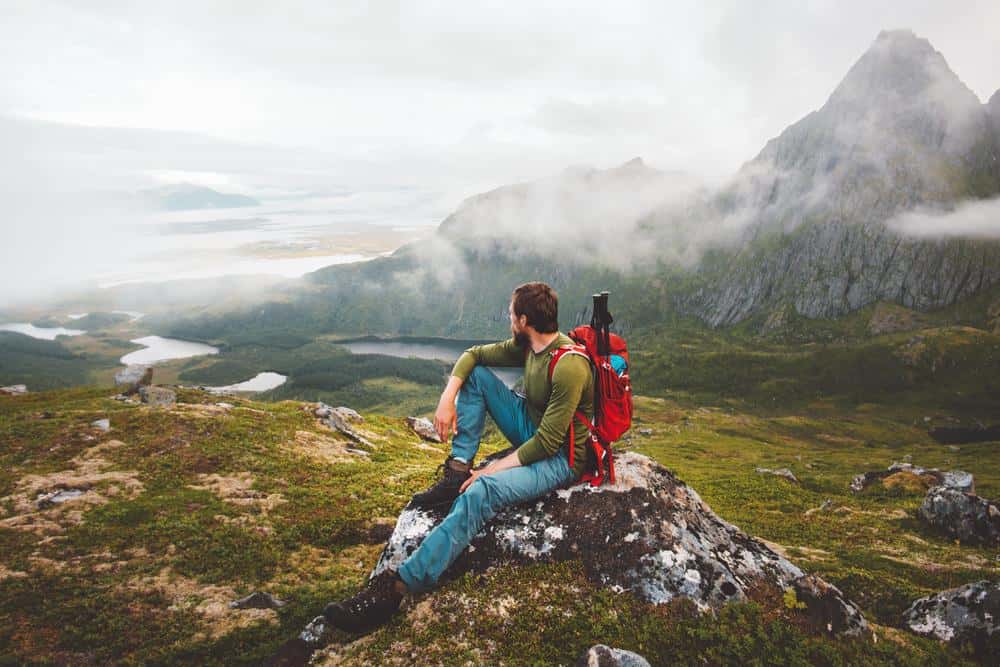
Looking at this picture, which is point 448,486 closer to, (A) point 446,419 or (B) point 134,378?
(A) point 446,419

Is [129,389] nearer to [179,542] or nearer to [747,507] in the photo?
[179,542]

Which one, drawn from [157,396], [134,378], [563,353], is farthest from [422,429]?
[563,353]

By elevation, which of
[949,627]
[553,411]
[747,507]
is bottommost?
[747,507]

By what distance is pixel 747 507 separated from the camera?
35.7 meters

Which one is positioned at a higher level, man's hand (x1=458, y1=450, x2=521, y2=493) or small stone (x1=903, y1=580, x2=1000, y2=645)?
man's hand (x1=458, y1=450, x2=521, y2=493)

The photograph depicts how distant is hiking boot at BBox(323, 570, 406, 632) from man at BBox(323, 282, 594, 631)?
0.02 meters

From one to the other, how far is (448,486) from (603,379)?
415cm

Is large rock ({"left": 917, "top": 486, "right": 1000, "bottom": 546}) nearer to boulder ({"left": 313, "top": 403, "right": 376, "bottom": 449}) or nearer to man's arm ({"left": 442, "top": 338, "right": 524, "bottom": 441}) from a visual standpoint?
man's arm ({"left": 442, "top": 338, "right": 524, "bottom": 441})

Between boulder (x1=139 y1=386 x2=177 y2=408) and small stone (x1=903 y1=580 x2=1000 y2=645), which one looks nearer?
small stone (x1=903 y1=580 x2=1000 y2=645)

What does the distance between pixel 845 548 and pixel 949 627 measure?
15418 millimetres

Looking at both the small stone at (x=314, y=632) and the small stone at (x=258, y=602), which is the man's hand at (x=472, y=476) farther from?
the small stone at (x=258, y=602)

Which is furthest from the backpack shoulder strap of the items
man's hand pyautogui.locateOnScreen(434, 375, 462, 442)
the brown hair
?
man's hand pyautogui.locateOnScreen(434, 375, 462, 442)

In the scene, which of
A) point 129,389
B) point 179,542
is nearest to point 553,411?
point 179,542

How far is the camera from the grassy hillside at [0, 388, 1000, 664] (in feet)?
28.0
